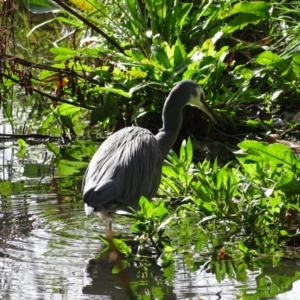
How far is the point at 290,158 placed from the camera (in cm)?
534

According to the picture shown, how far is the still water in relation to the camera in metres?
4.32

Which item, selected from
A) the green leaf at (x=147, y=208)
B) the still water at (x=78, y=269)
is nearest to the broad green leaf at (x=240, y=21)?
the still water at (x=78, y=269)

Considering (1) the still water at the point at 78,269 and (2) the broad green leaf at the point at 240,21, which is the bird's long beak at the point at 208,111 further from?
(1) the still water at the point at 78,269

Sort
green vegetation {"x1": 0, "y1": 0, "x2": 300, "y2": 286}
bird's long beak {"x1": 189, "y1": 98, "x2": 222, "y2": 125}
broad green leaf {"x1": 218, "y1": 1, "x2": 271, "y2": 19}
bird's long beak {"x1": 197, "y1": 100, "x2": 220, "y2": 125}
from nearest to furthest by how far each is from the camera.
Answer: bird's long beak {"x1": 189, "y1": 98, "x2": 222, "y2": 125} → bird's long beak {"x1": 197, "y1": 100, "x2": 220, "y2": 125} → green vegetation {"x1": 0, "y1": 0, "x2": 300, "y2": 286} → broad green leaf {"x1": 218, "y1": 1, "x2": 271, "y2": 19}

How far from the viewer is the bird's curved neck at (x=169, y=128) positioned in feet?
20.7

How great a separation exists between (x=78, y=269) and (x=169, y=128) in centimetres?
195

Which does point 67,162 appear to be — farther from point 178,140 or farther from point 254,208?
point 254,208

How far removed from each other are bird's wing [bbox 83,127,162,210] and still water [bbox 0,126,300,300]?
271 millimetres

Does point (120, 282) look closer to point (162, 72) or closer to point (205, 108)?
point (205, 108)

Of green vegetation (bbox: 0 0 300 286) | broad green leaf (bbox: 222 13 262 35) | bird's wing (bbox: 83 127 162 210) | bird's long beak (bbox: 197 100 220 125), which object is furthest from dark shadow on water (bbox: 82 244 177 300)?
broad green leaf (bbox: 222 13 262 35)

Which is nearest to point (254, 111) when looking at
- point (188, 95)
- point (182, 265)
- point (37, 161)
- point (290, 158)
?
point (188, 95)

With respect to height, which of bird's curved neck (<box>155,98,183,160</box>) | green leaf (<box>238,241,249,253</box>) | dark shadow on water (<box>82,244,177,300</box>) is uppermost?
bird's curved neck (<box>155,98,183,160</box>)

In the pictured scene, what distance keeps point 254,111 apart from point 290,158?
2.39 meters

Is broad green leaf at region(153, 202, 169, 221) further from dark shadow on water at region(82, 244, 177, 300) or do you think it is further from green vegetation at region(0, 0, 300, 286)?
green vegetation at region(0, 0, 300, 286)
